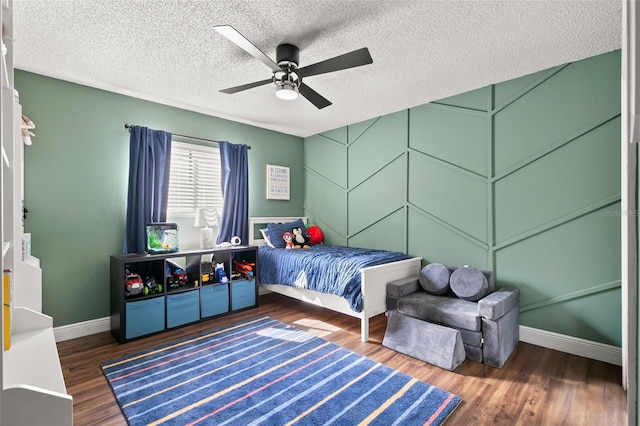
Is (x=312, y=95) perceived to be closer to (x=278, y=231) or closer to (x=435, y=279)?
(x=435, y=279)

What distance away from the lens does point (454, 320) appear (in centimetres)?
250

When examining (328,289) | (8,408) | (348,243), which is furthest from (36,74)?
(348,243)

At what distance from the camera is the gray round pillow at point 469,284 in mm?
2703

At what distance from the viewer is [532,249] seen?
9.16ft

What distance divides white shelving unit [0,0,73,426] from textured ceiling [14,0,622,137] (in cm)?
101

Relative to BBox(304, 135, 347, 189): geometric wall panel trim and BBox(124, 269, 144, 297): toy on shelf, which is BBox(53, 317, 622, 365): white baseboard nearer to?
BBox(124, 269, 144, 297): toy on shelf

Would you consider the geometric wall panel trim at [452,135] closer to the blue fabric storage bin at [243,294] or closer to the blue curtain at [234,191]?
the blue curtain at [234,191]

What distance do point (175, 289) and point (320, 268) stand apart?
1.51 metres

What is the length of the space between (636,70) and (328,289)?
2.74m

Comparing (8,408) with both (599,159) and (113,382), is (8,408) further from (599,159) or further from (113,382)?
(599,159)

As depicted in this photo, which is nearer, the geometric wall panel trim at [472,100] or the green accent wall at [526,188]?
the green accent wall at [526,188]

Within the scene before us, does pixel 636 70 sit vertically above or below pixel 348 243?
above

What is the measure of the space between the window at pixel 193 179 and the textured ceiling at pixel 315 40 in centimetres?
75

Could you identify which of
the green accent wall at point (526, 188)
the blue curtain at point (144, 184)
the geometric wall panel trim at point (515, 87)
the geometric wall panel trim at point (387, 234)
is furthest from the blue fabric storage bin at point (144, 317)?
the geometric wall panel trim at point (515, 87)
